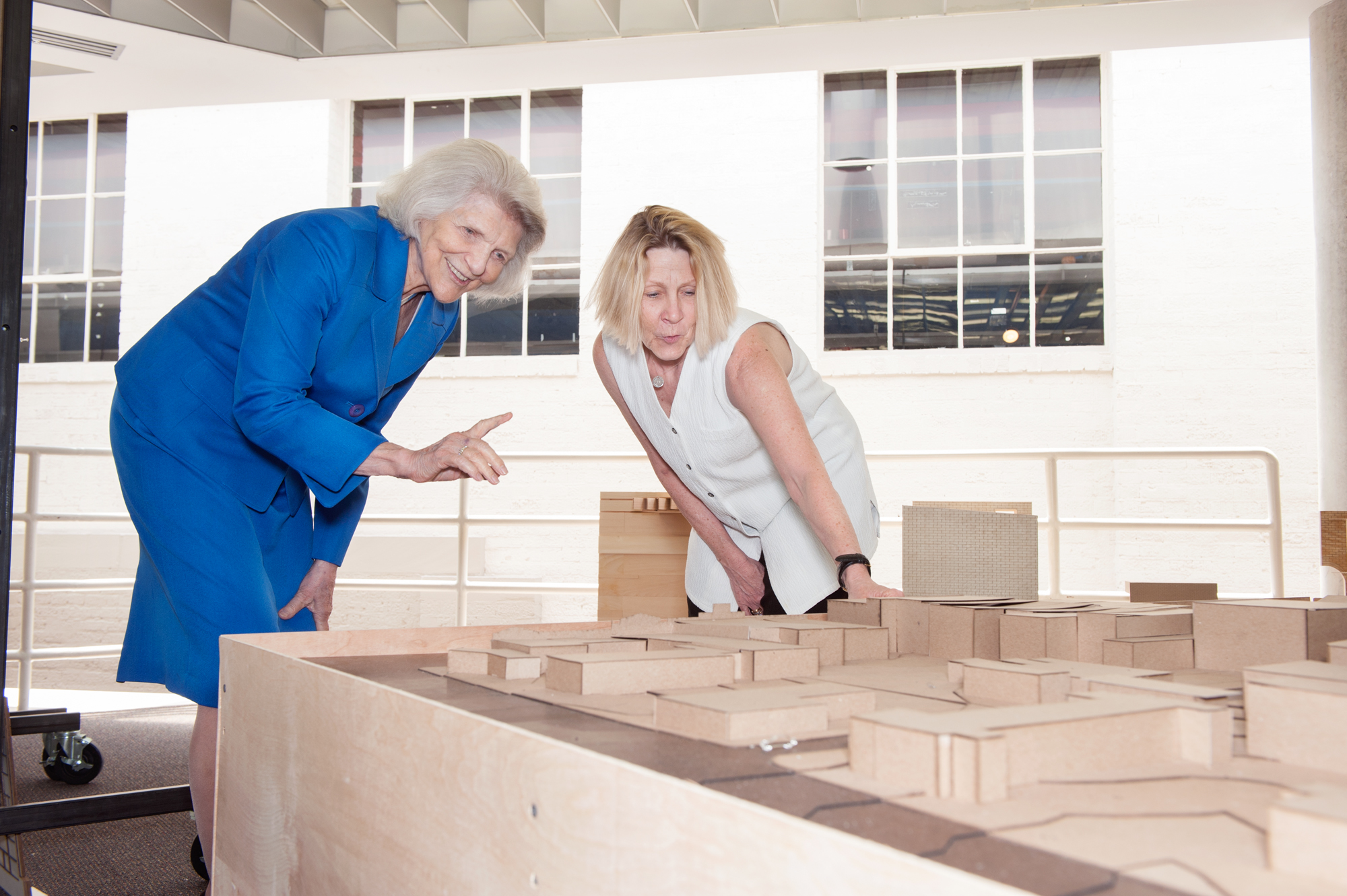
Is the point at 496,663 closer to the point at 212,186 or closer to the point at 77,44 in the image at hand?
the point at 77,44

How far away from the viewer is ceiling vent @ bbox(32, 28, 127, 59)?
10.6 feet

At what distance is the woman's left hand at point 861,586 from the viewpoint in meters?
1.32

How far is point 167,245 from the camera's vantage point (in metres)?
7.07

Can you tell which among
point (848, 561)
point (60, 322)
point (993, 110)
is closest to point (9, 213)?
point (848, 561)

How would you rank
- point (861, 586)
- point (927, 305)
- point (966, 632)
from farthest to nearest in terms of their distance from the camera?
point (927, 305)
point (861, 586)
point (966, 632)

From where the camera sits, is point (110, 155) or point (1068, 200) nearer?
point (1068, 200)

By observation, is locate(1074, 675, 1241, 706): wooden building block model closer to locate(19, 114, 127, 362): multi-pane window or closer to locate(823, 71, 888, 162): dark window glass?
locate(823, 71, 888, 162): dark window glass

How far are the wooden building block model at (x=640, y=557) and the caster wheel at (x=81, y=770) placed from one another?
5.11 feet

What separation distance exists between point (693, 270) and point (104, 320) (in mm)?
7086

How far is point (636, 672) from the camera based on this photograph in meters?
0.69

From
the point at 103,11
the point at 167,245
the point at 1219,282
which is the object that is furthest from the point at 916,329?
the point at 167,245

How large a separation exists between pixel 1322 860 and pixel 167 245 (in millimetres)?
8016

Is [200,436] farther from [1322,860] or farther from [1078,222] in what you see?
[1078,222]

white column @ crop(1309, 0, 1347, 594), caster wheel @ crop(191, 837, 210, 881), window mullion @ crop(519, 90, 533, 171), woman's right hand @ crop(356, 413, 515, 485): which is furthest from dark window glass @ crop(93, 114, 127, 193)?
white column @ crop(1309, 0, 1347, 594)
